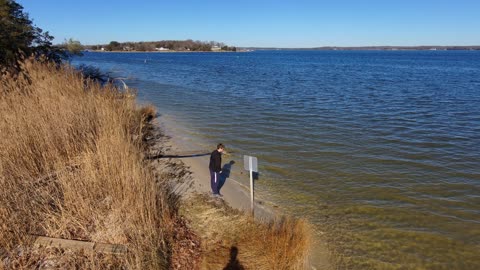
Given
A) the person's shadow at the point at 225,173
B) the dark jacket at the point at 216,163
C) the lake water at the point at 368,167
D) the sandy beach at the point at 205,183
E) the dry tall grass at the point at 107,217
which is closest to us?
the dry tall grass at the point at 107,217

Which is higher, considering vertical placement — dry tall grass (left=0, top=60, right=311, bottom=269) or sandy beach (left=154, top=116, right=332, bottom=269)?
dry tall grass (left=0, top=60, right=311, bottom=269)

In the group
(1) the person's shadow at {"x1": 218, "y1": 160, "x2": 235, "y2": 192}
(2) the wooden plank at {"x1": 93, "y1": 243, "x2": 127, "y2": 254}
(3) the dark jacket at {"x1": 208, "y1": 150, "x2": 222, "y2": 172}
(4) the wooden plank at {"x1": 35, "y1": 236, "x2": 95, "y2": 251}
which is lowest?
(1) the person's shadow at {"x1": 218, "y1": 160, "x2": 235, "y2": 192}

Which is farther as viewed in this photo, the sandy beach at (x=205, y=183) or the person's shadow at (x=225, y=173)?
the person's shadow at (x=225, y=173)

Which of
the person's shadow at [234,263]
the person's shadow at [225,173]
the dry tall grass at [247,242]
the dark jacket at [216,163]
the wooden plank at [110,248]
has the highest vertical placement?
the dark jacket at [216,163]

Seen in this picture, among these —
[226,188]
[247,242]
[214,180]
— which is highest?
[214,180]

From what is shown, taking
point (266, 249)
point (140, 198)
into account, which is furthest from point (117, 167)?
point (266, 249)

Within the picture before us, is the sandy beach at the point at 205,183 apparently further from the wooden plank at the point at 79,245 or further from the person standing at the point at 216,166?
the wooden plank at the point at 79,245

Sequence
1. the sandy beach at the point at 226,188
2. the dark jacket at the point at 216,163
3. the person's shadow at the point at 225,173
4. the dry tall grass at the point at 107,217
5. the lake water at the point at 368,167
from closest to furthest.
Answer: the dry tall grass at the point at 107,217 → the sandy beach at the point at 226,188 → the lake water at the point at 368,167 → the dark jacket at the point at 216,163 → the person's shadow at the point at 225,173

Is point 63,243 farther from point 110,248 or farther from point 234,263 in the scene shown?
point 234,263

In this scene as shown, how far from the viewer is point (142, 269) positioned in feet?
16.1

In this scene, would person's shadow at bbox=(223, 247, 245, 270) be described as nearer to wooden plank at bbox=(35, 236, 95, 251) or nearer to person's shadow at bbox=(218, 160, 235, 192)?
wooden plank at bbox=(35, 236, 95, 251)

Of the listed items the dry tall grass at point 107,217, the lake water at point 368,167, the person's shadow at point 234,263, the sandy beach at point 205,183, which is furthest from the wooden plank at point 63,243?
the lake water at point 368,167

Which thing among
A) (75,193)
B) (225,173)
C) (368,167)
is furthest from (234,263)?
(368,167)

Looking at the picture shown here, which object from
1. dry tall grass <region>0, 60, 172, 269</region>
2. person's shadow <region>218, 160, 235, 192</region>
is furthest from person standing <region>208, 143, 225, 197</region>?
dry tall grass <region>0, 60, 172, 269</region>
